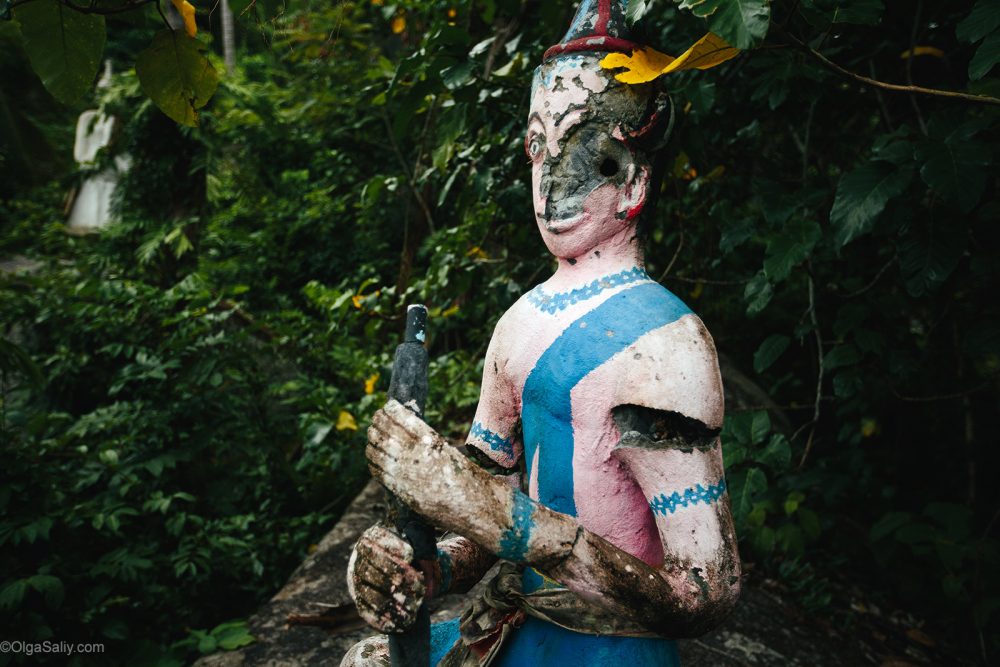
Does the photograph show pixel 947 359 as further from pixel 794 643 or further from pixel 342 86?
pixel 342 86

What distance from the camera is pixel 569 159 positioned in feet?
4.45

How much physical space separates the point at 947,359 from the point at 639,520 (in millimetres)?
3319

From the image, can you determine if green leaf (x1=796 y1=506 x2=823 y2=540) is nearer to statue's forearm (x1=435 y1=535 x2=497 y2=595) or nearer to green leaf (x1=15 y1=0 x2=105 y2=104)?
statue's forearm (x1=435 y1=535 x2=497 y2=595)

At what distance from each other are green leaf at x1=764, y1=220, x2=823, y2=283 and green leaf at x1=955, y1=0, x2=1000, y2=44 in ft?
1.93

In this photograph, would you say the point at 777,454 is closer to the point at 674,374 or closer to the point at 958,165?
the point at 958,165

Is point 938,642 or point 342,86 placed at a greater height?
point 342,86

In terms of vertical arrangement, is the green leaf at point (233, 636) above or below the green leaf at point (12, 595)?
below

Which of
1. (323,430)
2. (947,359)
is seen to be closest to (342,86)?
(323,430)

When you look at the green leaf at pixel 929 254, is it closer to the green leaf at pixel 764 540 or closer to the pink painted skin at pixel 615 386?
the pink painted skin at pixel 615 386

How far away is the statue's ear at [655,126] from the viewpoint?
136cm

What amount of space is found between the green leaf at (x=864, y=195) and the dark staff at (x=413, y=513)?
1221mm

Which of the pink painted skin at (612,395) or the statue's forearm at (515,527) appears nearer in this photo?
the statue's forearm at (515,527)

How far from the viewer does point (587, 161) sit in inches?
53.1


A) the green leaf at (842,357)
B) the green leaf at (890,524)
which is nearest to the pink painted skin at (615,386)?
the green leaf at (842,357)
